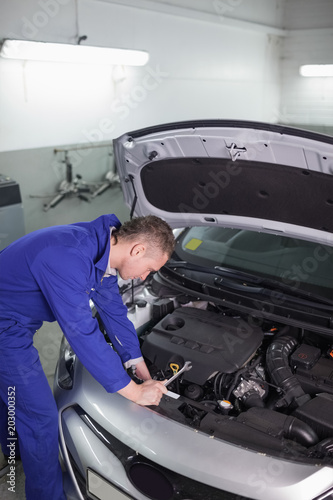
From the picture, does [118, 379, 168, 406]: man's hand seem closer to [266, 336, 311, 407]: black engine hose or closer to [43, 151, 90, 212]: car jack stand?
[266, 336, 311, 407]: black engine hose

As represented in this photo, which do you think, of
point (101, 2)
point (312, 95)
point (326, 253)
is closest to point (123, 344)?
point (326, 253)

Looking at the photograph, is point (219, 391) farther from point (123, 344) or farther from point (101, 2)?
point (101, 2)

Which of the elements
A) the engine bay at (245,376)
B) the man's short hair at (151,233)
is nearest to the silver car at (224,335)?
the engine bay at (245,376)

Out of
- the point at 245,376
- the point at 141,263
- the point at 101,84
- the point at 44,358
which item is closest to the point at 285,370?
the point at 245,376

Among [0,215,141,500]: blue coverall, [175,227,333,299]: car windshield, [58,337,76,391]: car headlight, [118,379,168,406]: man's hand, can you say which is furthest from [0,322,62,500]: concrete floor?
[175,227,333,299]: car windshield

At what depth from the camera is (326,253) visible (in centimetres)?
239

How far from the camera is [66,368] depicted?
2.15 metres

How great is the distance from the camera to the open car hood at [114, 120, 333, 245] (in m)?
1.84

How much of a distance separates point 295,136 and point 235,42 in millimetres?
6165

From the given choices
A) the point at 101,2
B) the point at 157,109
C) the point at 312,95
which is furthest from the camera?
the point at 312,95

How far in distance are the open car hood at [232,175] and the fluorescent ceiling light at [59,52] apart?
96.9 inches

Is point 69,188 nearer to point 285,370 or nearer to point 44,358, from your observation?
point 44,358

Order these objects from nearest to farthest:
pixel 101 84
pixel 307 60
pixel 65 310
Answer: pixel 65 310 < pixel 101 84 < pixel 307 60

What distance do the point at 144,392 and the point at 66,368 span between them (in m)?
0.51
